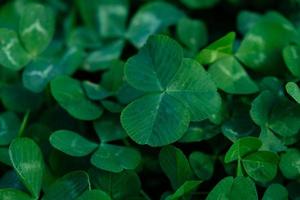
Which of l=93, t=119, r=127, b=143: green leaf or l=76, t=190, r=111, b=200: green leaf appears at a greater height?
l=76, t=190, r=111, b=200: green leaf

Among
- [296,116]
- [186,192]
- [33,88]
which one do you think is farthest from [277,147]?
[33,88]

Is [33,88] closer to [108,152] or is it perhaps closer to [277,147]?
[108,152]

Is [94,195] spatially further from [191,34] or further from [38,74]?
[191,34]

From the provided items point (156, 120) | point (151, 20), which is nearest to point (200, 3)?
point (151, 20)

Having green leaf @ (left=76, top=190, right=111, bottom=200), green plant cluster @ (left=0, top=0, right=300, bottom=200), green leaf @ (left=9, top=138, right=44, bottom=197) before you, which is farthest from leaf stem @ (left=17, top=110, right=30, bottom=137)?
green leaf @ (left=76, top=190, right=111, bottom=200)

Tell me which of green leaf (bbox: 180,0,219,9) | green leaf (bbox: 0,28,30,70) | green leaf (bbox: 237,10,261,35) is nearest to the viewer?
green leaf (bbox: 0,28,30,70)

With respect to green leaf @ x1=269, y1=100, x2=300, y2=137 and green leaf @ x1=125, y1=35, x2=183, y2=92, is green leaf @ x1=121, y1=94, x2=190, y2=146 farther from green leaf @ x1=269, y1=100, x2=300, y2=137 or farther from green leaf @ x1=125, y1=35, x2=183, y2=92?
green leaf @ x1=269, y1=100, x2=300, y2=137

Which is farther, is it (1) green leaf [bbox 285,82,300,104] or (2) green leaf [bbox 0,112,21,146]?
(2) green leaf [bbox 0,112,21,146]
